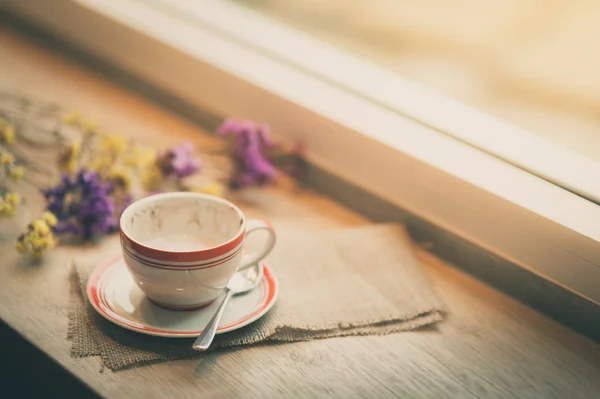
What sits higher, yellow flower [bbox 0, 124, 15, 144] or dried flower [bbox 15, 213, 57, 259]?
yellow flower [bbox 0, 124, 15, 144]

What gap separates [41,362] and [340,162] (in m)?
0.48

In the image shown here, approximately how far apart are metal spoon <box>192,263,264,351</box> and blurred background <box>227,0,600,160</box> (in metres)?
0.38

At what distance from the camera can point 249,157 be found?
0.92m

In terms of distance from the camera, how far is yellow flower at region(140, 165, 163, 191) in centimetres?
87

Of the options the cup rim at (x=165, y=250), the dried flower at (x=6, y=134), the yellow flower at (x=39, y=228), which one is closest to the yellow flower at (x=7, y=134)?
the dried flower at (x=6, y=134)

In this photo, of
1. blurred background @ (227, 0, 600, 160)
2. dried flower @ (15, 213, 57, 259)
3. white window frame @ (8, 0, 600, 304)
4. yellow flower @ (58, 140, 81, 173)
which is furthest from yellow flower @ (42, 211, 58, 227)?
blurred background @ (227, 0, 600, 160)

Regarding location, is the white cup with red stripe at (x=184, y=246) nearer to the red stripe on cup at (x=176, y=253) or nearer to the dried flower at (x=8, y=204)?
the red stripe on cup at (x=176, y=253)

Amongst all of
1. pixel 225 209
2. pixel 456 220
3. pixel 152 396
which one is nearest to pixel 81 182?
pixel 225 209

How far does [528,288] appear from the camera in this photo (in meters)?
0.76

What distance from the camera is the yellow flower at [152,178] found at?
0.87 metres

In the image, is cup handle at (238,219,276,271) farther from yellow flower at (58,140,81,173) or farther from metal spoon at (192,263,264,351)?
yellow flower at (58,140,81,173)

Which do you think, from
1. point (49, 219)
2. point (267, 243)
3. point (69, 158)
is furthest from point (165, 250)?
point (69, 158)

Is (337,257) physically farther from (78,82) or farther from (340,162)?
(78,82)

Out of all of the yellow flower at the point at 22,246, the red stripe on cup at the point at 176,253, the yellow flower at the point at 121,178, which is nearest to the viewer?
the red stripe on cup at the point at 176,253
